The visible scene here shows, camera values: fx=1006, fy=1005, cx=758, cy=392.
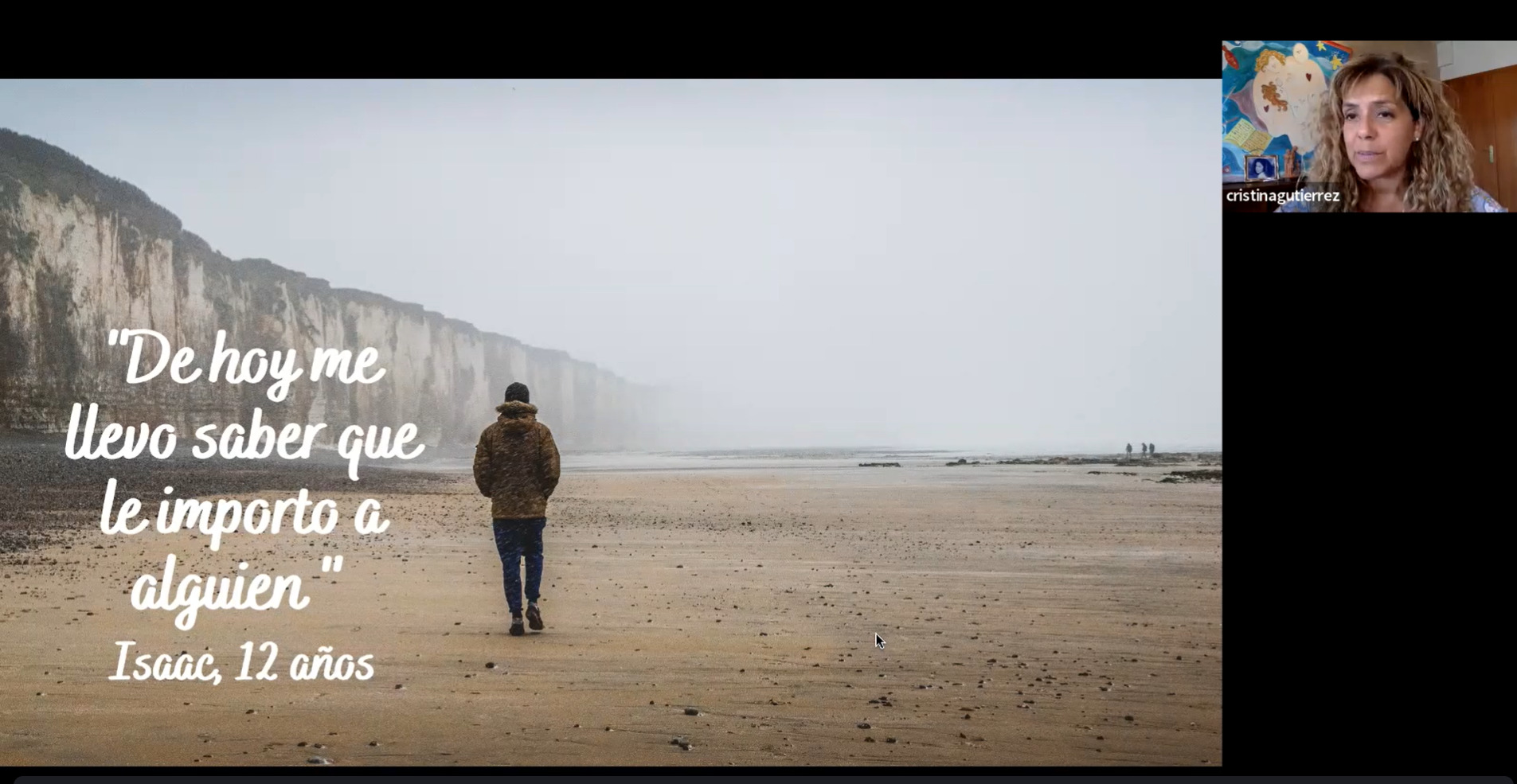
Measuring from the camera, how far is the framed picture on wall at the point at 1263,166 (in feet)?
13.7

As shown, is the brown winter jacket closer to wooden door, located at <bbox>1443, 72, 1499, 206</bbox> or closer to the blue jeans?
the blue jeans

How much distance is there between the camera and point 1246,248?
4.24 metres

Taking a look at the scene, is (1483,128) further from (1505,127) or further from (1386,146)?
(1386,146)

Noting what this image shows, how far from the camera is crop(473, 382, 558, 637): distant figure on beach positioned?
4.29m

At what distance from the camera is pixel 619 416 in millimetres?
4449

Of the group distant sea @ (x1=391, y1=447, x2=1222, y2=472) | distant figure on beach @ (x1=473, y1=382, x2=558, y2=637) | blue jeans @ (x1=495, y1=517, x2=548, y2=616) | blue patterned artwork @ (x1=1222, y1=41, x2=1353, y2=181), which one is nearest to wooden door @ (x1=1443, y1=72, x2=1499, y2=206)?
blue patterned artwork @ (x1=1222, y1=41, x2=1353, y2=181)

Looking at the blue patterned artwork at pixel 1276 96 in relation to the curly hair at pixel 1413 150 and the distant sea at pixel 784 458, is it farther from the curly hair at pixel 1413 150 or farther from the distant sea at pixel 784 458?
the distant sea at pixel 784 458

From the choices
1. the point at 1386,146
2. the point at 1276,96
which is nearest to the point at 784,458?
the point at 1276,96

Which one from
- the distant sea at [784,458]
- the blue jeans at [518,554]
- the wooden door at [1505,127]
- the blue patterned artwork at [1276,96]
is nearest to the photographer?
the wooden door at [1505,127]

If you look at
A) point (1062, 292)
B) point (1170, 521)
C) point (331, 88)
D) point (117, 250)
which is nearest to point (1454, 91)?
point (1062, 292)

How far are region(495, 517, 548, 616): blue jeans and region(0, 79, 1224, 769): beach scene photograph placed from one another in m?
0.02

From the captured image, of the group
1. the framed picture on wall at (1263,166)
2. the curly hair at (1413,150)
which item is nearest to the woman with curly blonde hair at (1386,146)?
the curly hair at (1413,150)

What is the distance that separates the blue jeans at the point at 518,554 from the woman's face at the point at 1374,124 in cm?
373

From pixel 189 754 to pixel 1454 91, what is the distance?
5778 millimetres
